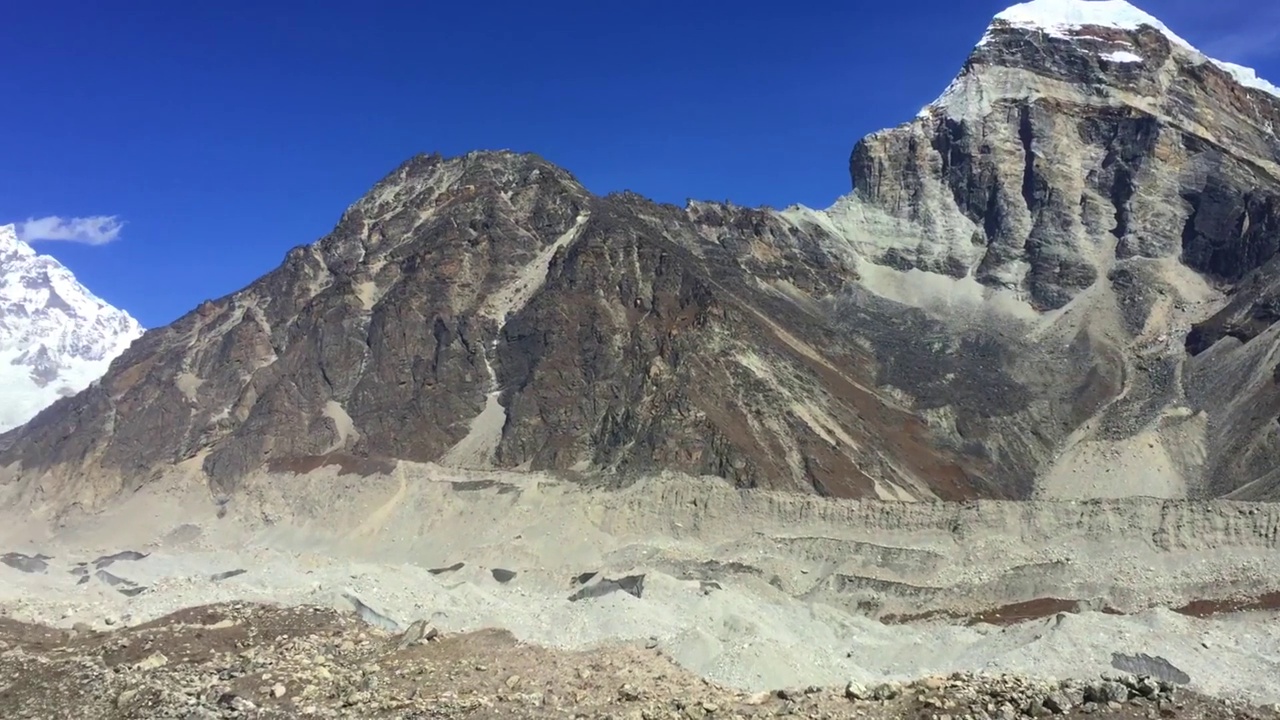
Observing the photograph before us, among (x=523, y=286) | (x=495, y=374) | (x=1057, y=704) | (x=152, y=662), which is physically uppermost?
(x=523, y=286)

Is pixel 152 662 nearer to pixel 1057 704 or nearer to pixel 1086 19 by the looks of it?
pixel 1057 704

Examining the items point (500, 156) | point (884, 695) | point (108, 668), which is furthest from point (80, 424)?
point (884, 695)

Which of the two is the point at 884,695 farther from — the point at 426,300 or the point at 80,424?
the point at 80,424

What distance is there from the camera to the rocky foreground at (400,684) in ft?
76.2

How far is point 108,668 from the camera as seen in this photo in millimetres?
29562

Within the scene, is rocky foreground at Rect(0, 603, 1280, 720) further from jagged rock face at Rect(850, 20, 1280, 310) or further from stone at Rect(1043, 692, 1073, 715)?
jagged rock face at Rect(850, 20, 1280, 310)

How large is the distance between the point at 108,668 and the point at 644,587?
27.2 m

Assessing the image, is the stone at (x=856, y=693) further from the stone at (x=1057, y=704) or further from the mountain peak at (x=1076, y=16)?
the mountain peak at (x=1076, y=16)

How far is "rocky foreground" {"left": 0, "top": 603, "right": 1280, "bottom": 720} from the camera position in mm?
23234

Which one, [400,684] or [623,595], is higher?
[623,595]

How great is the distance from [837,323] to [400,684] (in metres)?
92.0

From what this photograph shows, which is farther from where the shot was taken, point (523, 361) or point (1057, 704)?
point (523, 361)

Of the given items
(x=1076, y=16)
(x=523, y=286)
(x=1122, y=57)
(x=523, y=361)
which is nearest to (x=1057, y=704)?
(x=523, y=361)

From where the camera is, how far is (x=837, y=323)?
11450 cm
